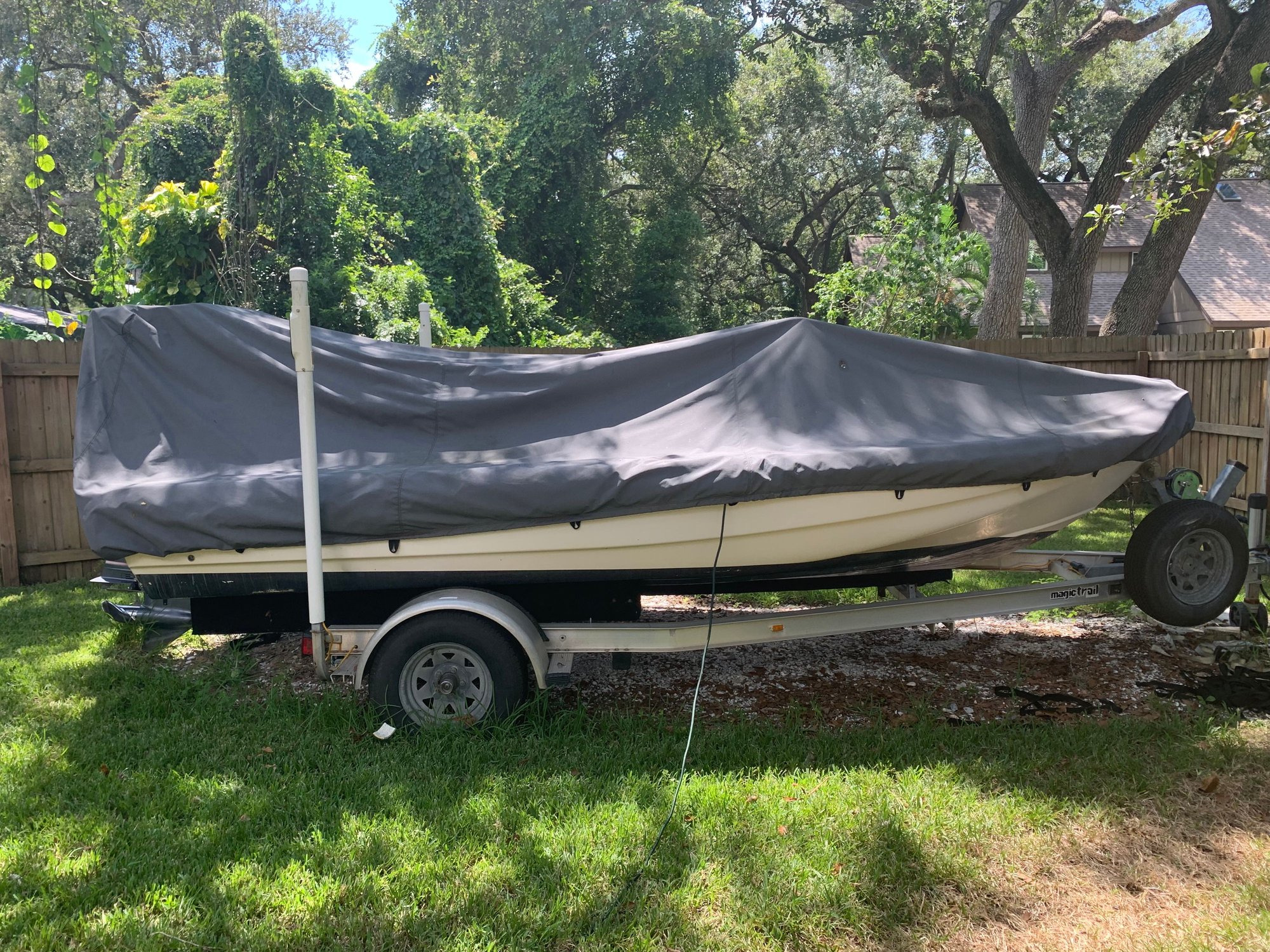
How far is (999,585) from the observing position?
7.30 metres

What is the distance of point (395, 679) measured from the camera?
14.2 ft

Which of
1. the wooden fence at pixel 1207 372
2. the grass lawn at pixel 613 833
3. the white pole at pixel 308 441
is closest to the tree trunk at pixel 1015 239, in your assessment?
the wooden fence at pixel 1207 372

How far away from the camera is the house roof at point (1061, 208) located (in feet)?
82.1

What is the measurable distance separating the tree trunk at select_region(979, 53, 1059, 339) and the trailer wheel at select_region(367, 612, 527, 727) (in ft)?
46.2

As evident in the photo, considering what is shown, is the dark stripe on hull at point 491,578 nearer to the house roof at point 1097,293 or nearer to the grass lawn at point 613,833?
the grass lawn at point 613,833

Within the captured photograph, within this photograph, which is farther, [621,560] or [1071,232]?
[1071,232]

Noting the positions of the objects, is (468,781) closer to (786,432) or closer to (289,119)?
(786,432)

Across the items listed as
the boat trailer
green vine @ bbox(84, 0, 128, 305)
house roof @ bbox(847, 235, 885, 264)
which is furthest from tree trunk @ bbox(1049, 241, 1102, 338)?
house roof @ bbox(847, 235, 885, 264)

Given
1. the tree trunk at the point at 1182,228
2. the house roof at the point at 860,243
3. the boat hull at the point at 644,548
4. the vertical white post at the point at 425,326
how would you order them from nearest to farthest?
the boat hull at the point at 644,548, the vertical white post at the point at 425,326, the tree trunk at the point at 1182,228, the house roof at the point at 860,243

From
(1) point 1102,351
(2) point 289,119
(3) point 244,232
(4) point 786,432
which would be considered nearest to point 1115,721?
(4) point 786,432

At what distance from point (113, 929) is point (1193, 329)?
25764 millimetres

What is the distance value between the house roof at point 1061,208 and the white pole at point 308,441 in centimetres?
2347

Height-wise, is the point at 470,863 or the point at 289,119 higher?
the point at 289,119

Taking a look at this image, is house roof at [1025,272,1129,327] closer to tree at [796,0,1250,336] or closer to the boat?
tree at [796,0,1250,336]
